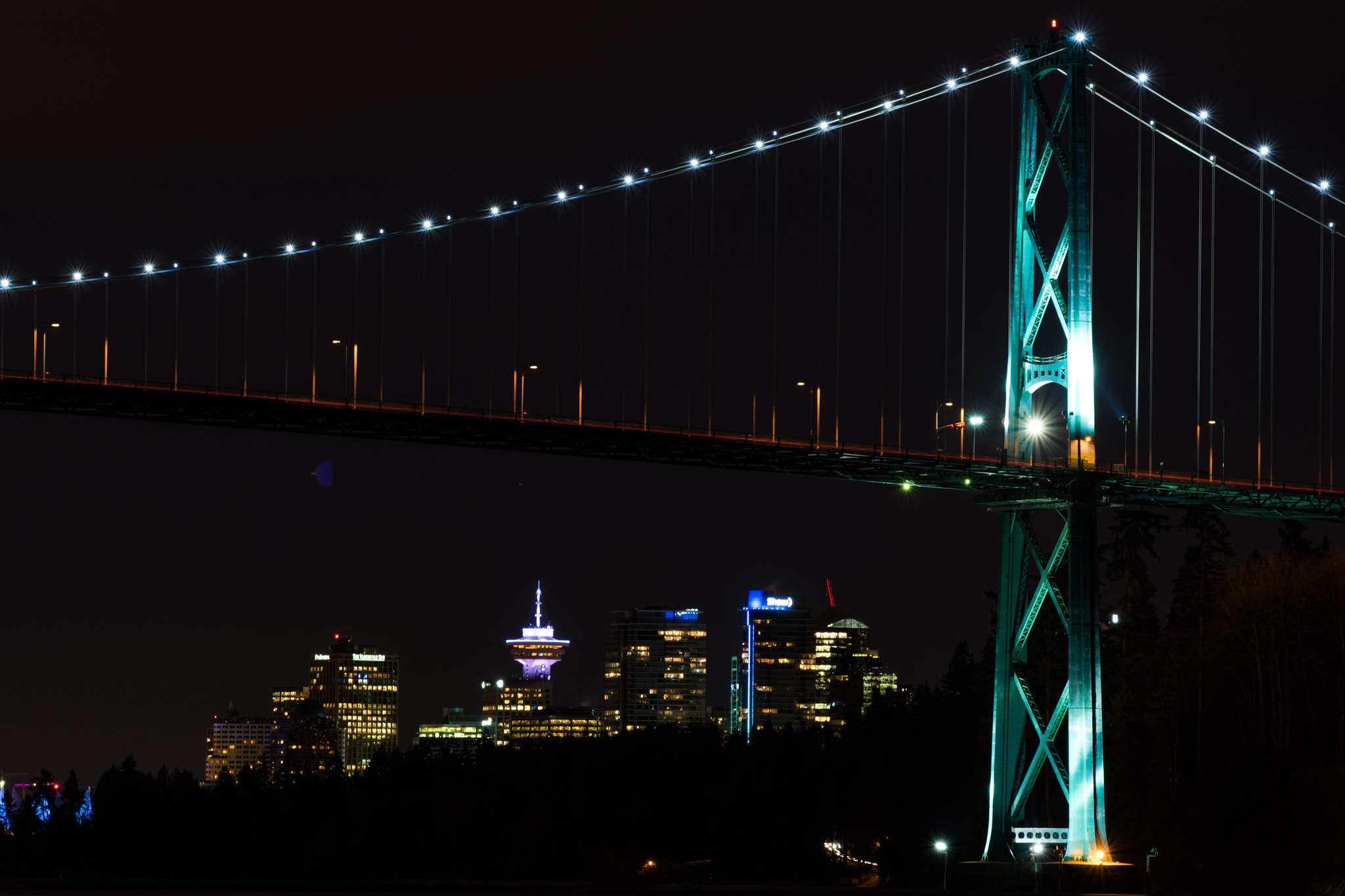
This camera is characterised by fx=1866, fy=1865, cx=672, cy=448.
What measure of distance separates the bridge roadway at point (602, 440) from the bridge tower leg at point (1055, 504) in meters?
0.96

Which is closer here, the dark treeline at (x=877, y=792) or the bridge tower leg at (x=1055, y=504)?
the bridge tower leg at (x=1055, y=504)

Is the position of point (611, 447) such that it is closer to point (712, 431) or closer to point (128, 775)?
point (712, 431)

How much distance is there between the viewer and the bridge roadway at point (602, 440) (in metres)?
61.1

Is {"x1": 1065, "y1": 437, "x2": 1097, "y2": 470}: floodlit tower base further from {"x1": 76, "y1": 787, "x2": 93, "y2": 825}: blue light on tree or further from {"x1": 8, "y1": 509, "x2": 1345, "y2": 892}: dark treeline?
{"x1": 76, "y1": 787, "x2": 93, "y2": 825}: blue light on tree

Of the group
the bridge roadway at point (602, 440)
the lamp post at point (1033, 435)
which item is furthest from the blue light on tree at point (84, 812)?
the lamp post at point (1033, 435)

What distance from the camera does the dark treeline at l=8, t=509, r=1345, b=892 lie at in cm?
6825

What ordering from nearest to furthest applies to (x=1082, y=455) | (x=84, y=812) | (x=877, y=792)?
1. (x=1082, y=455)
2. (x=877, y=792)
3. (x=84, y=812)

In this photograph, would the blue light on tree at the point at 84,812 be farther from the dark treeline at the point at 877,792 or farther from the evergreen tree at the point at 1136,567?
the evergreen tree at the point at 1136,567

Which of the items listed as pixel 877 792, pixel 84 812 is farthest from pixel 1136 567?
pixel 84 812

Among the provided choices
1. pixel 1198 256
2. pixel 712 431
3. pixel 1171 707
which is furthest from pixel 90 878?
pixel 1198 256

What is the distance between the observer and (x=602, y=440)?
63.3 meters

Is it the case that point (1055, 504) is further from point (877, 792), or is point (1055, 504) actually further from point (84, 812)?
point (84, 812)

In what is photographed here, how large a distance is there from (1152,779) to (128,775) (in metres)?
66.6

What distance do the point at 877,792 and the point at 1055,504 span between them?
34.1 meters
